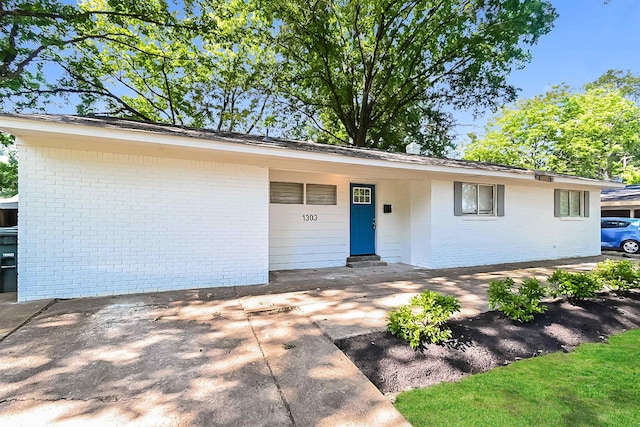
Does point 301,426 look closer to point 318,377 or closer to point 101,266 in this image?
point 318,377

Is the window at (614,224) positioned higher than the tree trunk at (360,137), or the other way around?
the tree trunk at (360,137)

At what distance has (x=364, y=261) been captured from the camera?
776cm

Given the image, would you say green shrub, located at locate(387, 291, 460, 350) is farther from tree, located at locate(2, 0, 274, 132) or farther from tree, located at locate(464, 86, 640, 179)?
tree, located at locate(464, 86, 640, 179)

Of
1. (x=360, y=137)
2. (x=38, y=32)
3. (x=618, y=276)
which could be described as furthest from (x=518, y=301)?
(x=38, y=32)

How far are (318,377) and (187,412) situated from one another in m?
0.99

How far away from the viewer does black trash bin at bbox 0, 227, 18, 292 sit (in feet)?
16.3

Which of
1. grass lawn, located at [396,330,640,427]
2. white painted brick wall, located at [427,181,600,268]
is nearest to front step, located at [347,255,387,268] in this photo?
white painted brick wall, located at [427,181,600,268]

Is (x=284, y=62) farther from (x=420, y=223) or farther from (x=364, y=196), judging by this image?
(x=420, y=223)

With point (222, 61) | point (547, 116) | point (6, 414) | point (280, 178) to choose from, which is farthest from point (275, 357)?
point (547, 116)

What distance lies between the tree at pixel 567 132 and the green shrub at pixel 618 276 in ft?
52.9

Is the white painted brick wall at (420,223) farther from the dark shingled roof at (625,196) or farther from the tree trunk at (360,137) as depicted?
the dark shingled roof at (625,196)

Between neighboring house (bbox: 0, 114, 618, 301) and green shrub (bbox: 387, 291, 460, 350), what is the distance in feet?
10.7

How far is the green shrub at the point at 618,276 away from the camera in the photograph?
15.7 feet

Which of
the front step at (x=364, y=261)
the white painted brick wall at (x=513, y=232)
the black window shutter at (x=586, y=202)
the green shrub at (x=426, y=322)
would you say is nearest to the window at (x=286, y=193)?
the front step at (x=364, y=261)
